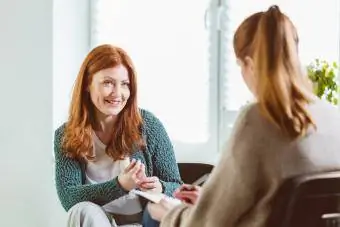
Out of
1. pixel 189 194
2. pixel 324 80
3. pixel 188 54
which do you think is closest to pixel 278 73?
pixel 189 194

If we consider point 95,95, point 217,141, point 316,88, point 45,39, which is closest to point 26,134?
point 45,39

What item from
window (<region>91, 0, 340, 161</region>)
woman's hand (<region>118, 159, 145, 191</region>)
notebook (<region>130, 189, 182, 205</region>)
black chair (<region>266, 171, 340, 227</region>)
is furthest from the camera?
window (<region>91, 0, 340, 161</region>)

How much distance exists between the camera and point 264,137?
5.32ft

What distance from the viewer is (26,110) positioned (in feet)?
9.47

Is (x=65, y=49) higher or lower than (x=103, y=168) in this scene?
higher

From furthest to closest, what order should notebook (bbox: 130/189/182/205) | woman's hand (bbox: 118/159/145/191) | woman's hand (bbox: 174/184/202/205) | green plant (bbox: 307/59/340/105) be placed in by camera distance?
1. green plant (bbox: 307/59/340/105)
2. woman's hand (bbox: 118/159/145/191)
3. notebook (bbox: 130/189/182/205)
4. woman's hand (bbox: 174/184/202/205)

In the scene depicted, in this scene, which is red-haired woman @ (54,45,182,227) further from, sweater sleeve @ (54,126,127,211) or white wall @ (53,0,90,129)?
white wall @ (53,0,90,129)

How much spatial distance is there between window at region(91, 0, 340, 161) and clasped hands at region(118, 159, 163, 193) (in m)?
0.84

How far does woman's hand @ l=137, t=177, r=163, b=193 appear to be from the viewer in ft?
7.36

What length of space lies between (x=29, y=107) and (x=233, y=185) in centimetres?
150

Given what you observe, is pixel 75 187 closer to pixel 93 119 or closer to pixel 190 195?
pixel 93 119

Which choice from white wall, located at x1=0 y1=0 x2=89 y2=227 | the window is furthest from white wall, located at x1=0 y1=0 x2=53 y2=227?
the window

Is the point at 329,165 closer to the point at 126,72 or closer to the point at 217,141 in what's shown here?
the point at 126,72

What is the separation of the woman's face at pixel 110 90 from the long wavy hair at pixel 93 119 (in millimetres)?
19
